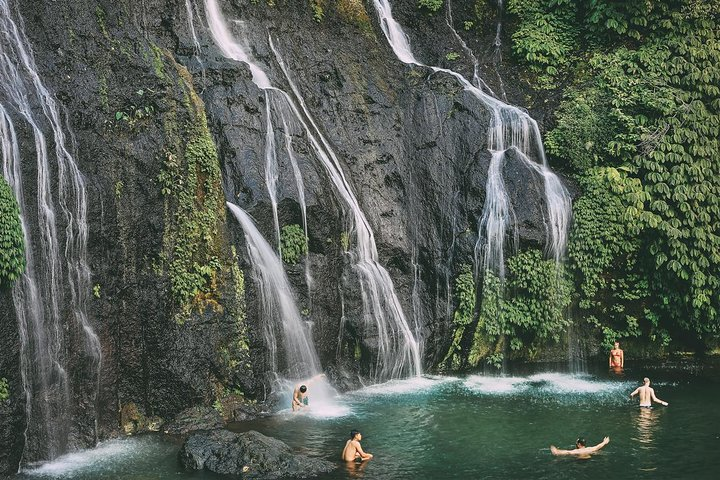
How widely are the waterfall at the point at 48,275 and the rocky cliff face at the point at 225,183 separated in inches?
9.8

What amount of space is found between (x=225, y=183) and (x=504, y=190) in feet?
23.5

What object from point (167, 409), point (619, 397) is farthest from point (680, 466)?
point (167, 409)

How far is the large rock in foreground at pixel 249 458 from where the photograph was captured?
12.2 meters

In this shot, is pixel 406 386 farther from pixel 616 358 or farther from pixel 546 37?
pixel 546 37

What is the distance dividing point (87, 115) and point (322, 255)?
18.9ft

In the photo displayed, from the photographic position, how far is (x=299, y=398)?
1565 centimetres

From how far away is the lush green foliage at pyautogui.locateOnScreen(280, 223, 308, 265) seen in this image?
665 inches

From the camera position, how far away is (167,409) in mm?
14531

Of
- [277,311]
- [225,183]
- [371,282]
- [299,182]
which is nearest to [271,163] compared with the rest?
[299,182]

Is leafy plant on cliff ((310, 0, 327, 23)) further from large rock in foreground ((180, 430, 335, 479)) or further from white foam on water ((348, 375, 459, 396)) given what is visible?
large rock in foreground ((180, 430, 335, 479))

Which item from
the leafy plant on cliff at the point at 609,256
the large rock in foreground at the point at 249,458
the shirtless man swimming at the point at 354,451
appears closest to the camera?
the large rock in foreground at the point at 249,458

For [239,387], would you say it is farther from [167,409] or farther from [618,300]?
[618,300]

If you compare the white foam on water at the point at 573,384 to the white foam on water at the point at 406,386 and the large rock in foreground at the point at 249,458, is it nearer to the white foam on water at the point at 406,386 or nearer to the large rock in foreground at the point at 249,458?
the white foam on water at the point at 406,386

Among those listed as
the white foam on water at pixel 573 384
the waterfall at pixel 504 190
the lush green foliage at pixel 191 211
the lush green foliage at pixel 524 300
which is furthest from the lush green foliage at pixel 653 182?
the lush green foliage at pixel 191 211
